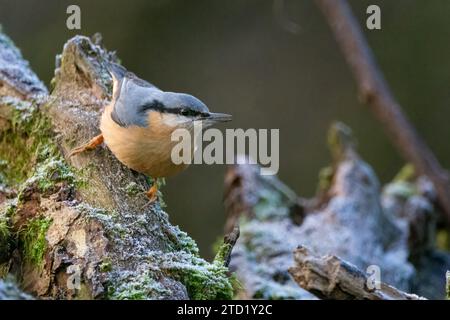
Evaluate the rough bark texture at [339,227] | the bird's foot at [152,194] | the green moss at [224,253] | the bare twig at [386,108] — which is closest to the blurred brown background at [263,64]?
the bare twig at [386,108]

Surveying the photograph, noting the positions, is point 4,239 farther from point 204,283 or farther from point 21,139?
point 21,139

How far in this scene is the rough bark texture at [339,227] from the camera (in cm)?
313

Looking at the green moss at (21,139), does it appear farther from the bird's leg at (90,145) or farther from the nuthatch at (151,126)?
the nuthatch at (151,126)

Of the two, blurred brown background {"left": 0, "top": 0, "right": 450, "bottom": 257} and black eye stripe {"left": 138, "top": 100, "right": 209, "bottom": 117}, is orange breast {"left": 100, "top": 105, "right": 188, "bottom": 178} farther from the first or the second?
blurred brown background {"left": 0, "top": 0, "right": 450, "bottom": 257}

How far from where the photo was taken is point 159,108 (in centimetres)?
235

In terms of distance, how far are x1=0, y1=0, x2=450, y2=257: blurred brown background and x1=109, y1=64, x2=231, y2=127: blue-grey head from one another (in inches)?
142

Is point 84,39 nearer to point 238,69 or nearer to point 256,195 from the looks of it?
point 256,195

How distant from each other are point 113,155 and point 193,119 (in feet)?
1.20

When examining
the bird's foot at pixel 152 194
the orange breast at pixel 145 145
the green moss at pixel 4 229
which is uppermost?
the orange breast at pixel 145 145

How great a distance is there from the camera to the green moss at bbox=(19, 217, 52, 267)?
202 cm

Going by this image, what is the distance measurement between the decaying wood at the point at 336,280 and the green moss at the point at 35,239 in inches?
30.0
